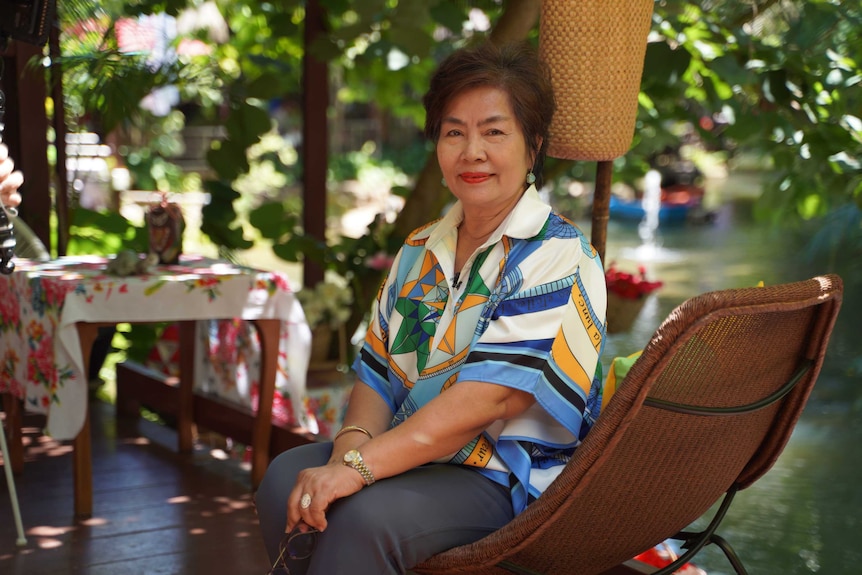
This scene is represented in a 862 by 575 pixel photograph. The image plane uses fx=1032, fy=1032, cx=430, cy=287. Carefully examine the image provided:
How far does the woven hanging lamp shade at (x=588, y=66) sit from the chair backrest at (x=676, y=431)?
693 millimetres

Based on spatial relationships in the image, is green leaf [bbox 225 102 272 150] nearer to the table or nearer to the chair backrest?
the table

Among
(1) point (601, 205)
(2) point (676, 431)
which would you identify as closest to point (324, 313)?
(1) point (601, 205)

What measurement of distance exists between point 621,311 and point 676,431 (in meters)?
2.51

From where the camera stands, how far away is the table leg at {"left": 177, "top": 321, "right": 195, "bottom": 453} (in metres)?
3.87

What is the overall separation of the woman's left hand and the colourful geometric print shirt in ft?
0.79

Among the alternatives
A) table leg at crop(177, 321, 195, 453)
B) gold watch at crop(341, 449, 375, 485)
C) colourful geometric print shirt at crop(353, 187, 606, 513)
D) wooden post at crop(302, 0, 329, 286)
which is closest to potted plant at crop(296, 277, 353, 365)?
wooden post at crop(302, 0, 329, 286)

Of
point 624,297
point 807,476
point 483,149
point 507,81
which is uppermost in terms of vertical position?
point 507,81

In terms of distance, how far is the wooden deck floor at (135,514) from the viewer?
284cm

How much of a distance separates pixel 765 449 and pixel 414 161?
13.6 metres

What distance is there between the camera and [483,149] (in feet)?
6.45

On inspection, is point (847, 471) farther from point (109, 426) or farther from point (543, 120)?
point (109, 426)

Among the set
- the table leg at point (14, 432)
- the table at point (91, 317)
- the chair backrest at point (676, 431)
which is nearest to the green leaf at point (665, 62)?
the table at point (91, 317)

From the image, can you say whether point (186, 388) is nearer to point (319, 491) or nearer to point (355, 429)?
point (355, 429)

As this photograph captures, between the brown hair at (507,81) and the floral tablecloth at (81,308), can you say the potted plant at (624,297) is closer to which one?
the floral tablecloth at (81,308)
